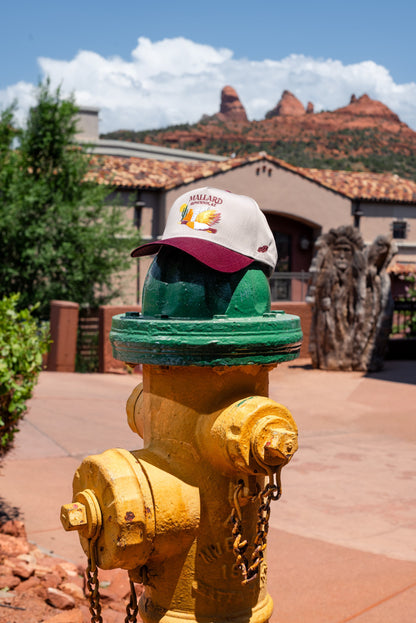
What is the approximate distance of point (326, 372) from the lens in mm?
11734

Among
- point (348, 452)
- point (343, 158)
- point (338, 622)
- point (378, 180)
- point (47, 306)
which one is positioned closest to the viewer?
point (338, 622)

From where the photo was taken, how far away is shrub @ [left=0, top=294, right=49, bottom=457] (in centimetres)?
406

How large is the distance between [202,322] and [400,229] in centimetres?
2725

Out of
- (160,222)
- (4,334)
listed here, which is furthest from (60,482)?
(160,222)

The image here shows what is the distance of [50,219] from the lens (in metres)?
14.2

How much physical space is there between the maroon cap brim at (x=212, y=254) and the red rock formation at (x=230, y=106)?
98.9m

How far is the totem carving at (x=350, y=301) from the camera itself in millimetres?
11555

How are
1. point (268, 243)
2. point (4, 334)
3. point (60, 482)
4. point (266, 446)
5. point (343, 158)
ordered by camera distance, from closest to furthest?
point (266, 446), point (268, 243), point (4, 334), point (60, 482), point (343, 158)

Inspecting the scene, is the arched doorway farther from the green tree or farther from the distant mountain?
the distant mountain

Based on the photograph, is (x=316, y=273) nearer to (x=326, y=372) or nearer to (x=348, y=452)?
(x=326, y=372)

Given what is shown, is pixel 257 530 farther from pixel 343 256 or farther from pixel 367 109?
pixel 367 109

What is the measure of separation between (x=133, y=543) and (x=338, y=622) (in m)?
1.67

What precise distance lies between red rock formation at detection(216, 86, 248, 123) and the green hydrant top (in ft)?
325

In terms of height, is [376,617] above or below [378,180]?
below
